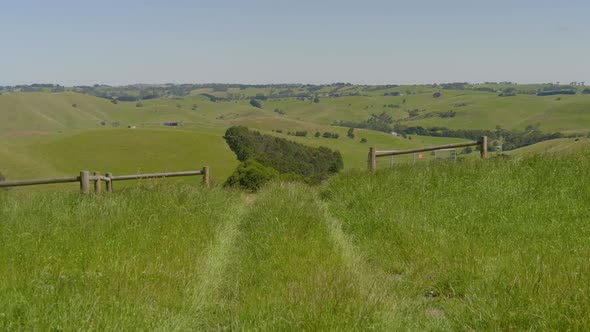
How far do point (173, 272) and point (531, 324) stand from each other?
169 inches

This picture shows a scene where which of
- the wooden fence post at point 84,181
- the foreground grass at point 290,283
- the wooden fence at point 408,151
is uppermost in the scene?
the wooden fence at point 408,151

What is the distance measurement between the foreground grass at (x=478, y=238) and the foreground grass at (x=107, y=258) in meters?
2.67

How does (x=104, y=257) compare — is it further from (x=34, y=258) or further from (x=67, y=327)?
(x=67, y=327)

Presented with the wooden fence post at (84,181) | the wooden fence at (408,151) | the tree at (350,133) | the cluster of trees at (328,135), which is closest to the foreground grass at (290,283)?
the wooden fence post at (84,181)

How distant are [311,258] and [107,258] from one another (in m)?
2.91

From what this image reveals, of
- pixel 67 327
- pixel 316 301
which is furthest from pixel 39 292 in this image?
pixel 316 301

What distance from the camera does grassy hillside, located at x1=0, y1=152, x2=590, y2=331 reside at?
4898 mm

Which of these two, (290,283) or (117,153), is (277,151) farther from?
(290,283)

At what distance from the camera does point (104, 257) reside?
21.8 feet

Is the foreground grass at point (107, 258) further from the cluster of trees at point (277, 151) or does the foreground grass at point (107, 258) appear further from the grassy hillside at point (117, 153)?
the grassy hillside at point (117, 153)

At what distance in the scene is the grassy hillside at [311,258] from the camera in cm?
490

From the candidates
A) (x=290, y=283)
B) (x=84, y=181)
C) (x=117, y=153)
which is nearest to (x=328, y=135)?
(x=117, y=153)

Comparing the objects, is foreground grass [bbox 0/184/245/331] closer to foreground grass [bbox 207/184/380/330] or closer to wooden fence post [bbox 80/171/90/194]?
foreground grass [bbox 207/184/380/330]

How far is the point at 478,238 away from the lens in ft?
25.3
